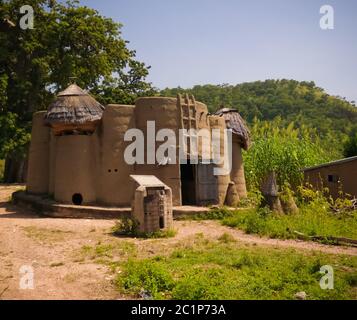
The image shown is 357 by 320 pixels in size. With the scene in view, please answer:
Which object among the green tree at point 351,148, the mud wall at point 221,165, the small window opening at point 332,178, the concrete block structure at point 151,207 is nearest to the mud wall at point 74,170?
the concrete block structure at point 151,207

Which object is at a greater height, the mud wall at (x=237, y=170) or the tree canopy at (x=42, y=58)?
the tree canopy at (x=42, y=58)

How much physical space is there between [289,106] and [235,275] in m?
53.6

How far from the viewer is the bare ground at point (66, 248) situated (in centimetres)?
636

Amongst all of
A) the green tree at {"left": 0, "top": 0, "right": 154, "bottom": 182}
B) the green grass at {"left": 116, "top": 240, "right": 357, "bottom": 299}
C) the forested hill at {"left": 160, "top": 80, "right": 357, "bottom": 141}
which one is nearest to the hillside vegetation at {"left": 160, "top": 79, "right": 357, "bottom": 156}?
the forested hill at {"left": 160, "top": 80, "right": 357, "bottom": 141}

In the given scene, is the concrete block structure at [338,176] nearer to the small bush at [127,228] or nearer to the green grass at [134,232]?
the green grass at [134,232]

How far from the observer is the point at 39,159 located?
16281 mm

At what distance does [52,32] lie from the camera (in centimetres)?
2162

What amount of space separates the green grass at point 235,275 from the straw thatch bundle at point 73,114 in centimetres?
740

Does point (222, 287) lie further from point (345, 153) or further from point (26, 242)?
point (345, 153)

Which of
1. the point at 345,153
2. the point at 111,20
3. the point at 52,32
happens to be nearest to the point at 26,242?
the point at 52,32

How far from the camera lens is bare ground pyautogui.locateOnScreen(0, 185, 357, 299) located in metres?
6.36

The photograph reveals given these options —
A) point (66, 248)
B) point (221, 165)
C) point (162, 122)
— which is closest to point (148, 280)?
point (66, 248)

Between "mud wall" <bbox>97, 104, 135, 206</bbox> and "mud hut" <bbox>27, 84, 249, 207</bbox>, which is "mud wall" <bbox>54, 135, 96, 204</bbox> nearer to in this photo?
"mud hut" <bbox>27, 84, 249, 207</bbox>

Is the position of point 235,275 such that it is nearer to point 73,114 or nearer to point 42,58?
point 73,114
